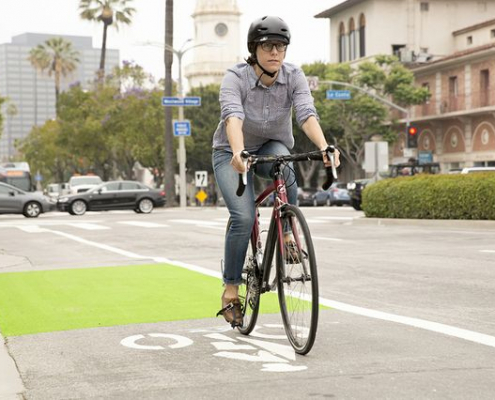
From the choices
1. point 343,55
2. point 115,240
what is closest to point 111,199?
point 115,240

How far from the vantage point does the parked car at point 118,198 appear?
3656cm

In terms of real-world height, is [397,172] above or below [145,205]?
above

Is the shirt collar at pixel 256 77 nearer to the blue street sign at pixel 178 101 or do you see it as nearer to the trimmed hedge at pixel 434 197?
the trimmed hedge at pixel 434 197

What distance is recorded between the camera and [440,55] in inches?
2318

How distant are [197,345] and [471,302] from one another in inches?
105

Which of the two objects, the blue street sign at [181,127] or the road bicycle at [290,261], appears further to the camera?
the blue street sign at [181,127]

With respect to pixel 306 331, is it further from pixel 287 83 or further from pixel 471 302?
pixel 471 302

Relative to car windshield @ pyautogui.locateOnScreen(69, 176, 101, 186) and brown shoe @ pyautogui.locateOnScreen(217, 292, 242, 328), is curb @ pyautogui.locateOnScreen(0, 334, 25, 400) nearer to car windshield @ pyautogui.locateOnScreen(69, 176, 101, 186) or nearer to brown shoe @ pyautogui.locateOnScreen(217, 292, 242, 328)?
brown shoe @ pyautogui.locateOnScreen(217, 292, 242, 328)

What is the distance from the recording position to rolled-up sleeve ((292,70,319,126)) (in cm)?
560

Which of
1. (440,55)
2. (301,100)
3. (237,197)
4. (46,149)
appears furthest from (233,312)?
(46,149)

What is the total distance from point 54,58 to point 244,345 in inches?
3213

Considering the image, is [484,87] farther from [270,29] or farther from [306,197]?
[270,29]

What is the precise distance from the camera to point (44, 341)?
6.01 metres

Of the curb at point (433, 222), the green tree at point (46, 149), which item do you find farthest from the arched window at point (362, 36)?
the curb at point (433, 222)
